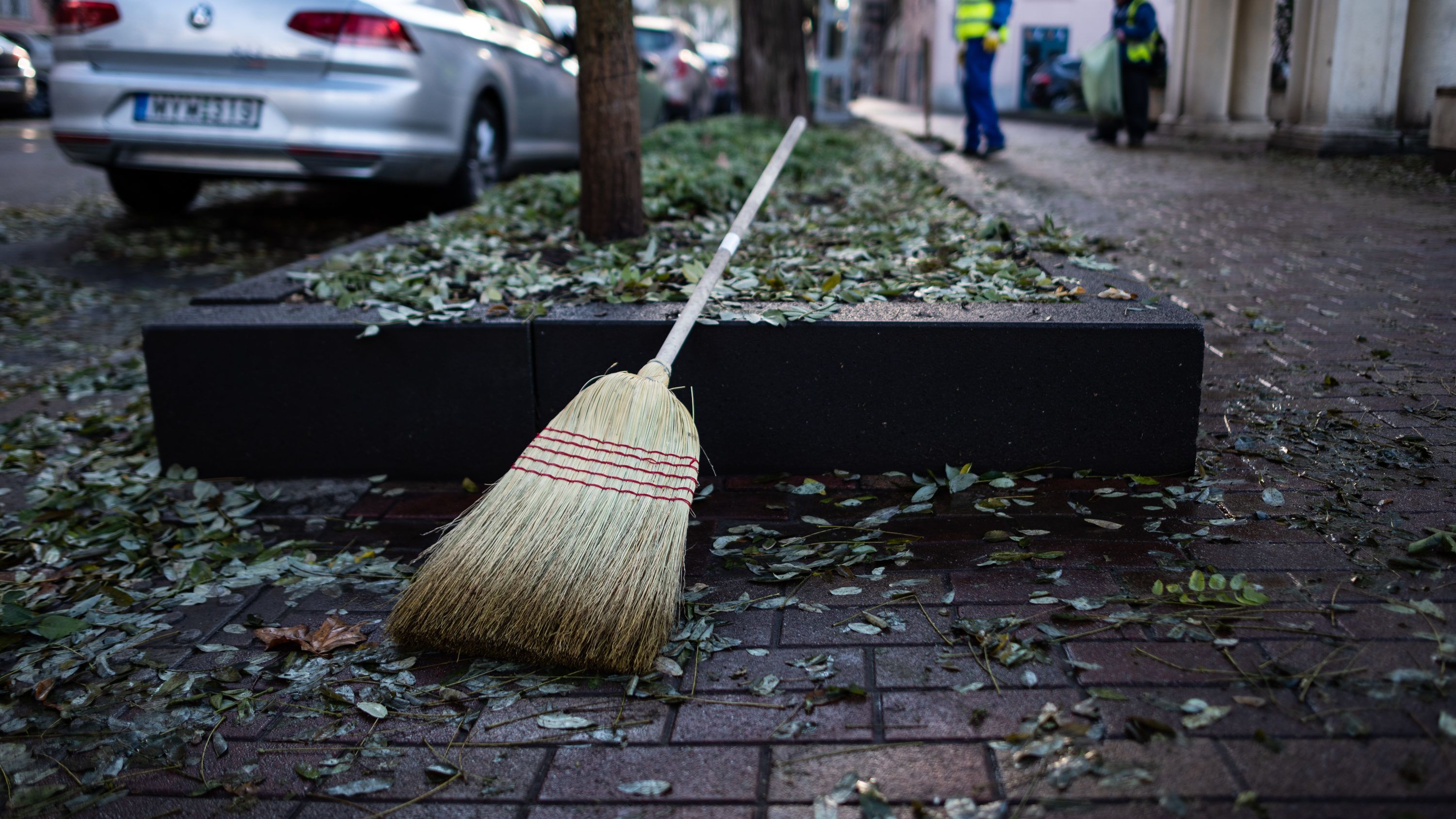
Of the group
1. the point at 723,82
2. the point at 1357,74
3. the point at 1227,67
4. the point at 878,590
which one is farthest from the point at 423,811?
the point at 723,82

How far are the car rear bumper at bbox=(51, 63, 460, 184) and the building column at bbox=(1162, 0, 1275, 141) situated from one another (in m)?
9.67

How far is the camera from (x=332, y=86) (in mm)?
6195

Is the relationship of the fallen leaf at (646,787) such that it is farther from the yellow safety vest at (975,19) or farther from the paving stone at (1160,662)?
the yellow safety vest at (975,19)

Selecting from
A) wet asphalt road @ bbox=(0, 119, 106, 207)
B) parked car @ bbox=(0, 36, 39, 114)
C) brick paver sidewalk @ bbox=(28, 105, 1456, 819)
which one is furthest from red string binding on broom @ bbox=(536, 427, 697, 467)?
parked car @ bbox=(0, 36, 39, 114)

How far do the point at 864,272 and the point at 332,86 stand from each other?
3.67 meters

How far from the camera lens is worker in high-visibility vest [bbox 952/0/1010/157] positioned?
9.93m

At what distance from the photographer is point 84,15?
631 cm

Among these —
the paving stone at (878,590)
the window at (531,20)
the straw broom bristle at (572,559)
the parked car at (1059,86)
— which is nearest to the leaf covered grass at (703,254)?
the straw broom bristle at (572,559)

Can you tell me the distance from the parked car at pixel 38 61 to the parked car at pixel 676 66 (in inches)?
404

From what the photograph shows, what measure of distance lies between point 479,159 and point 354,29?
1.26 metres

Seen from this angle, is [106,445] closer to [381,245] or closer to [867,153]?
[381,245]

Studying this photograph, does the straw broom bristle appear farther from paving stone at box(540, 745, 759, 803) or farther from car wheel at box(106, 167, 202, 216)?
car wheel at box(106, 167, 202, 216)

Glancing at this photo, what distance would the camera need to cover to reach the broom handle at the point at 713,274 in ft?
9.93

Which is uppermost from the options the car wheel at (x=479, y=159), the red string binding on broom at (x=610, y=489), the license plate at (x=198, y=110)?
the license plate at (x=198, y=110)
